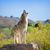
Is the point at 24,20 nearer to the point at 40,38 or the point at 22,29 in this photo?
the point at 22,29

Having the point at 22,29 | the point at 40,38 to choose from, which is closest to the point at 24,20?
the point at 22,29

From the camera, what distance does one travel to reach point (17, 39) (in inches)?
239

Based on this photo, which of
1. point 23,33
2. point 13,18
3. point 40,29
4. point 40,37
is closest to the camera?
point 23,33

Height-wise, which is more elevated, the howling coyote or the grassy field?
the howling coyote

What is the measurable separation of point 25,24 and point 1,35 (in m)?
3.60

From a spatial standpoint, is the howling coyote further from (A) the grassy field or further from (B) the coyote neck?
(A) the grassy field

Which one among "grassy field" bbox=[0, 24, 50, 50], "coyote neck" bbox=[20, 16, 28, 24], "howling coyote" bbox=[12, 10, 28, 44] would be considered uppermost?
"coyote neck" bbox=[20, 16, 28, 24]

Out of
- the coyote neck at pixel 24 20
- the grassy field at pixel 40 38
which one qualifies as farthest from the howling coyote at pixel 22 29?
the grassy field at pixel 40 38

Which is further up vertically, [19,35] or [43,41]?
[19,35]

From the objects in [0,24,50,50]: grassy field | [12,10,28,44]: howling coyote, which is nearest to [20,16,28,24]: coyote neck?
[12,10,28,44]: howling coyote

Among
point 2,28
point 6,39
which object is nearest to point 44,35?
point 6,39

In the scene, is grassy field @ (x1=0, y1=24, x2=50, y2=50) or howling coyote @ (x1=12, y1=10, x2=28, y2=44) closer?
howling coyote @ (x1=12, y1=10, x2=28, y2=44)

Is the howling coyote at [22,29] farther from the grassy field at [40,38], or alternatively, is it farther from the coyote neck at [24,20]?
the grassy field at [40,38]

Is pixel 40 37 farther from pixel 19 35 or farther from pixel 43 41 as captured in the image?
pixel 19 35
